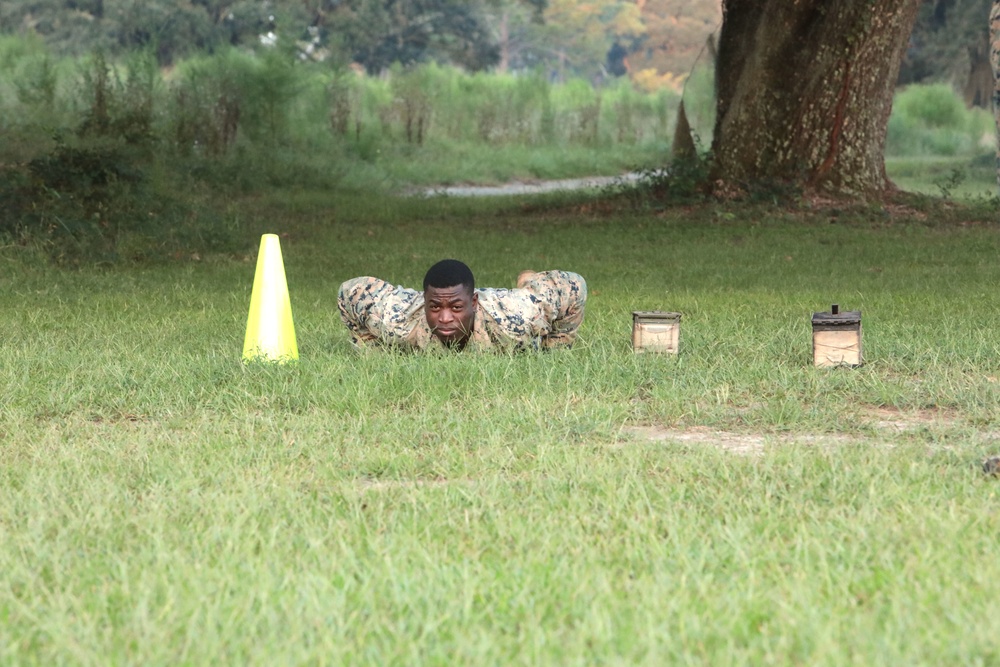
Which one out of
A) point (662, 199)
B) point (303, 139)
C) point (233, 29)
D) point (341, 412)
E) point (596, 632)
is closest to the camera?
point (596, 632)

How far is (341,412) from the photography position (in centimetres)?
596

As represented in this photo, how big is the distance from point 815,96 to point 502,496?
12.8 meters

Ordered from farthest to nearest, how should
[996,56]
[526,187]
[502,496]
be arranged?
[526,187] → [996,56] → [502,496]

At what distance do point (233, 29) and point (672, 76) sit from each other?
26314 millimetres

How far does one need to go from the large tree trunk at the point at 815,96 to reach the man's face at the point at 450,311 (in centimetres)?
1026

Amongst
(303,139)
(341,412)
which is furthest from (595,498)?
(303,139)

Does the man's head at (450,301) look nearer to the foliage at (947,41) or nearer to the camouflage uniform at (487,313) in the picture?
the camouflage uniform at (487,313)

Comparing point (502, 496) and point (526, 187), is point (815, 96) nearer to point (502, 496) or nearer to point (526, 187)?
point (526, 187)

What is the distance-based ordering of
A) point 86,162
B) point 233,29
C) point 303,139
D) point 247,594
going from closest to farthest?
point 247,594
point 86,162
point 303,139
point 233,29

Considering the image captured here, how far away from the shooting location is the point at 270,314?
7.04 meters

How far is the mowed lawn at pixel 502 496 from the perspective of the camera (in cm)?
340

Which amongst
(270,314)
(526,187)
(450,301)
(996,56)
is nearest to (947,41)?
(526,187)

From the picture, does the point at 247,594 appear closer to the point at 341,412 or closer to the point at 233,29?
the point at 341,412

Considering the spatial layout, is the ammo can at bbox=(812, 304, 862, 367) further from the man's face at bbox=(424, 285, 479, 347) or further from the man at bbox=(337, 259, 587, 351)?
the man's face at bbox=(424, 285, 479, 347)
